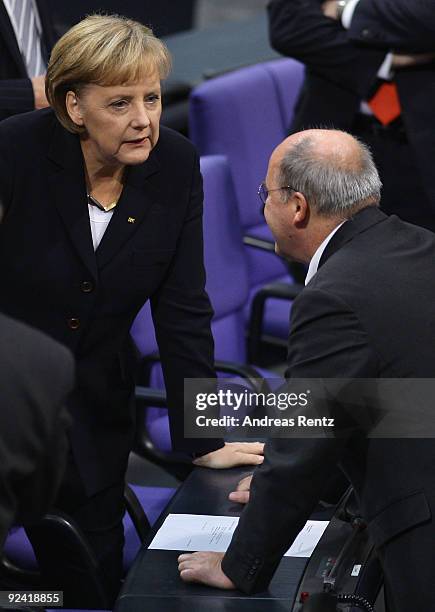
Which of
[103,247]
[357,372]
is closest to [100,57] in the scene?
[103,247]

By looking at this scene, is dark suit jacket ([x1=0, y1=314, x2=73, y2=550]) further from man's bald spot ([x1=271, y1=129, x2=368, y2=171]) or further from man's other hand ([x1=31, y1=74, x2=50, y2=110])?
man's other hand ([x1=31, y1=74, x2=50, y2=110])

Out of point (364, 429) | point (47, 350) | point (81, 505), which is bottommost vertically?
point (81, 505)

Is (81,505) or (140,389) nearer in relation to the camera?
(81,505)

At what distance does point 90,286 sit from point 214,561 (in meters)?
0.62

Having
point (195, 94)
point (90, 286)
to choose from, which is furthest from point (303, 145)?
point (195, 94)

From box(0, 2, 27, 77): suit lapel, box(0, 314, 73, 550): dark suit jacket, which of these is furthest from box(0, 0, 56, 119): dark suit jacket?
box(0, 314, 73, 550): dark suit jacket

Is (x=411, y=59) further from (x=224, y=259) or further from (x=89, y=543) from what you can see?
(x=89, y=543)

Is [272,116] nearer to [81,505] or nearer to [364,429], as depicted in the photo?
[81,505]

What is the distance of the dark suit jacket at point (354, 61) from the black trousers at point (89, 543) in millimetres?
1353

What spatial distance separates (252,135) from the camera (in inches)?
180

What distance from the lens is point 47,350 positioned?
59.9 inches

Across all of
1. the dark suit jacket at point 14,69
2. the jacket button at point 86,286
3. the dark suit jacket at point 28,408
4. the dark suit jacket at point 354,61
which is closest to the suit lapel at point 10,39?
the dark suit jacket at point 14,69

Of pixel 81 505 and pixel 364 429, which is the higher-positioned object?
pixel 364 429

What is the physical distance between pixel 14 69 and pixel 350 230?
4.01ft
